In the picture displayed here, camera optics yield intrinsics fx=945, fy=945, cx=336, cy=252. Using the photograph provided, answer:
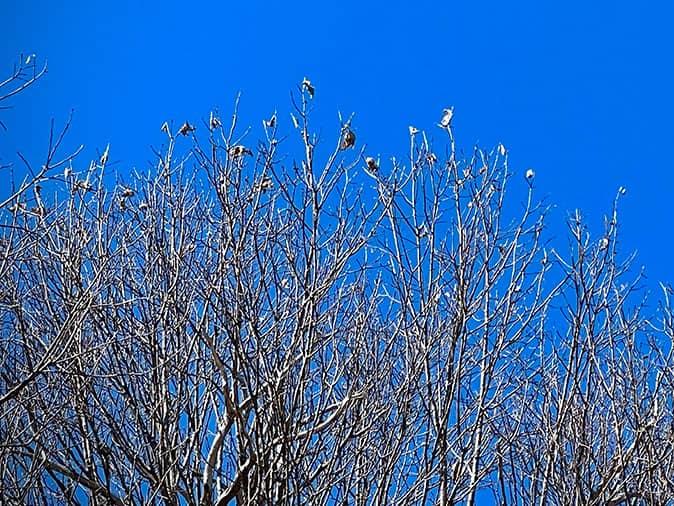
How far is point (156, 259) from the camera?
11.7 feet

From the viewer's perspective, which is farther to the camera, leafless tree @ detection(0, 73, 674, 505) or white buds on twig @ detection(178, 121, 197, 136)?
white buds on twig @ detection(178, 121, 197, 136)

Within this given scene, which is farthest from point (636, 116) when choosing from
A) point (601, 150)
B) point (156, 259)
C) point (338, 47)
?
point (156, 259)

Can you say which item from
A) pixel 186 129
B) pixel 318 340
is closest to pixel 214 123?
pixel 186 129

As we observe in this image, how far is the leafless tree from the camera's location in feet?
10.4

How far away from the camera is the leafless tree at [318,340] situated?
3170 mm

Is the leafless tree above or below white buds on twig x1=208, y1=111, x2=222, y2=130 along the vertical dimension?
below

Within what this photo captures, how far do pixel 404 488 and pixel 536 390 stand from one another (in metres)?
0.71

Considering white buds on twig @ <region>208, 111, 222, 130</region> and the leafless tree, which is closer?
the leafless tree

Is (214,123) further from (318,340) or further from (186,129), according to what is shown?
(318,340)

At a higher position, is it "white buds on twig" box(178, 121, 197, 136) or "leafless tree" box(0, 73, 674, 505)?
"white buds on twig" box(178, 121, 197, 136)

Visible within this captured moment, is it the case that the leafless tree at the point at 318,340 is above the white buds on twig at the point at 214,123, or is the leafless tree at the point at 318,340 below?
below

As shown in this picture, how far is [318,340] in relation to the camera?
124 inches

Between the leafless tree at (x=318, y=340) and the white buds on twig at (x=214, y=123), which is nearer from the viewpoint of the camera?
the leafless tree at (x=318, y=340)

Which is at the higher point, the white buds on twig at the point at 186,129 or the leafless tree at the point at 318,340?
the white buds on twig at the point at 186,129
